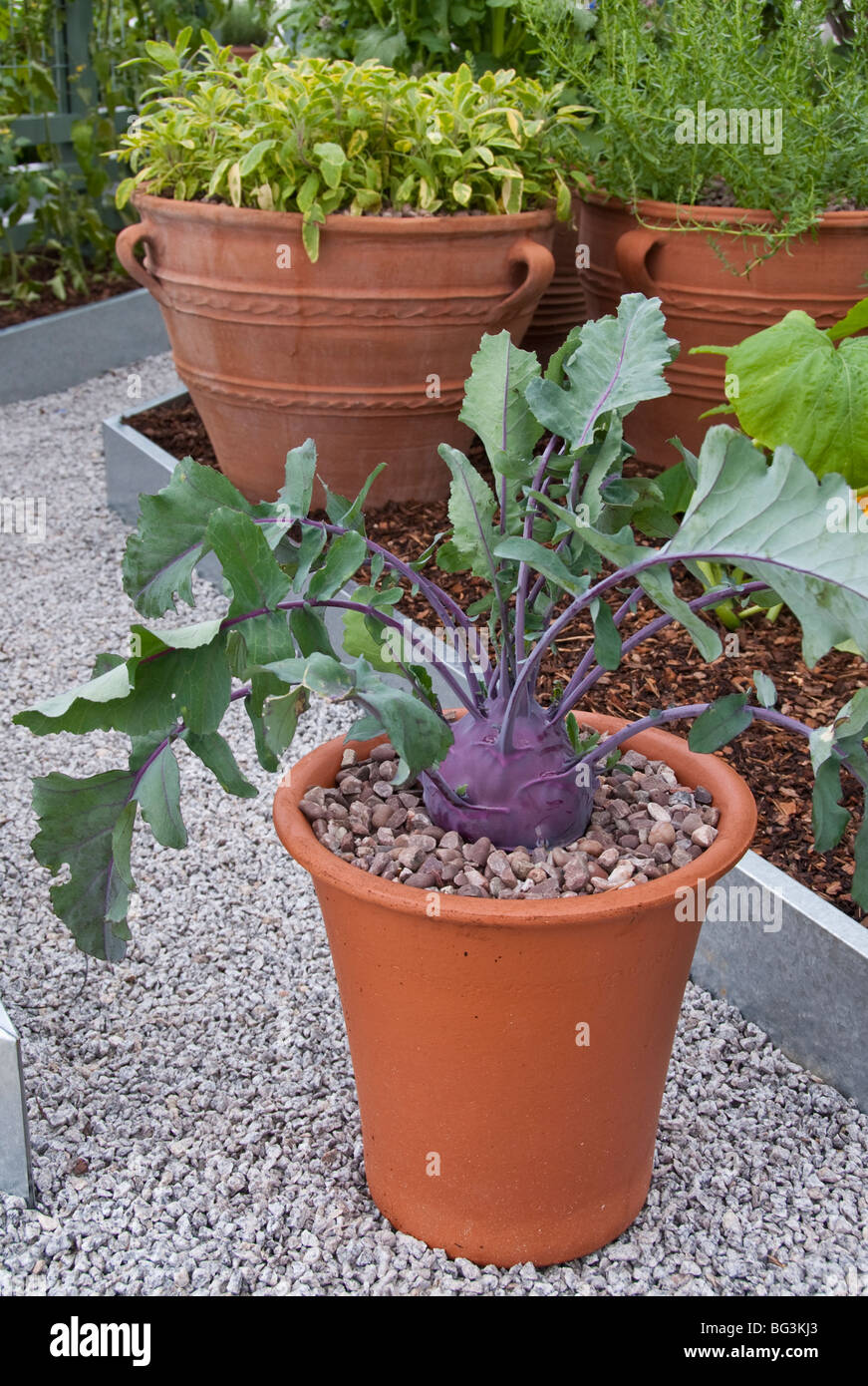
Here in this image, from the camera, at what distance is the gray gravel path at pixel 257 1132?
4.78ft

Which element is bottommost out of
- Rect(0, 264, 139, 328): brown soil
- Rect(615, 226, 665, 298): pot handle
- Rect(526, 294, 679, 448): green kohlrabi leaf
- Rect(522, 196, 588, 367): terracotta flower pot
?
Rect(0, 264, 139, 328): brown soil

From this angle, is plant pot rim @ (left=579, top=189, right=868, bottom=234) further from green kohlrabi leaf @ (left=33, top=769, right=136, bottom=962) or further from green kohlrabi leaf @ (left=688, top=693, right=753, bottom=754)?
green kohlrabi leaf @ (left=33, top=769, right=136, bottom=962)

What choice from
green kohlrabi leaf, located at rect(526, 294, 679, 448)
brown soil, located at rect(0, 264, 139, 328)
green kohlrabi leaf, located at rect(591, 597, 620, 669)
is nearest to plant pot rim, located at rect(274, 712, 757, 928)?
green kohlrabi leaf, located at rect(591, 597, 620, 669)

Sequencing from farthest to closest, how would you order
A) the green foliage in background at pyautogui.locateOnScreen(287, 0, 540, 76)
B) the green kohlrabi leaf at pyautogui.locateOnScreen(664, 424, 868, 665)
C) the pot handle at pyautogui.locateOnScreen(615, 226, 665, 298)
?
the green foliage in background at pyautogui.locateOnScreen(287, 0, 540, 76) → the pot handle at pyautogui.locateOnScreen(615, 226, 665, 298) → the green kohlrabi leaf at pyautogui.locateOnScreen(664, 424, 868, 665)

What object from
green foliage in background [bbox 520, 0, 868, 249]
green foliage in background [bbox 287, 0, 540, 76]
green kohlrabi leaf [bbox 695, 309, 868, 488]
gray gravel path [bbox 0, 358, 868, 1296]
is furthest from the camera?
green foliage in background [bbox 287, 0, 540, 76]

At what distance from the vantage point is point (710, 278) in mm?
2824

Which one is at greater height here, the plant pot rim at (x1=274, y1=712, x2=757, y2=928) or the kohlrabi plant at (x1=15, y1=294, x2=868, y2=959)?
the kohlrabi plant at (x1=15, y1=294, x2=868, y2=959)

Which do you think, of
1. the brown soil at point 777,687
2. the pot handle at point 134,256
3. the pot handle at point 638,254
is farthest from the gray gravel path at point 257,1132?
the pot handle at point 638,254

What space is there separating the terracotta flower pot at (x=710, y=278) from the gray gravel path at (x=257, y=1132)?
4.70 ft

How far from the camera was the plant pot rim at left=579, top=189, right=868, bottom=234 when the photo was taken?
2.65 m

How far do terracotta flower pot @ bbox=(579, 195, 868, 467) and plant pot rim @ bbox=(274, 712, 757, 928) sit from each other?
5.05 feet

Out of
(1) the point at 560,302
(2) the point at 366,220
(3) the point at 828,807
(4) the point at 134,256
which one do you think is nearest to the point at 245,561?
(3) the point at 828,807

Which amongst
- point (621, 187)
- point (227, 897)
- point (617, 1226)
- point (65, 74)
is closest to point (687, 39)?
point (621, 187)

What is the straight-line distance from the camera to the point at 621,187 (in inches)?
117
